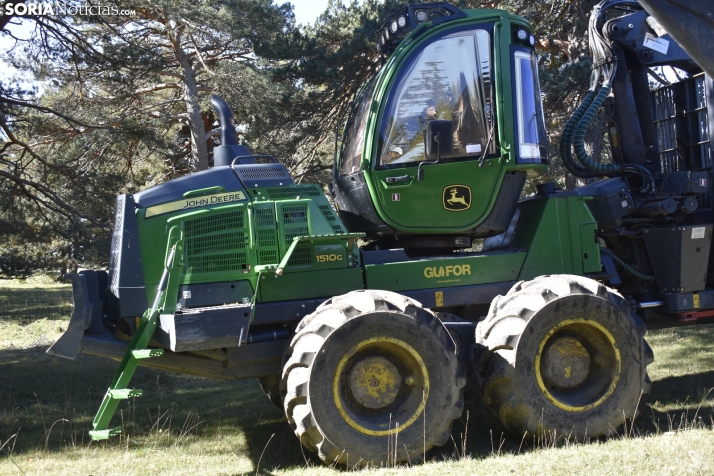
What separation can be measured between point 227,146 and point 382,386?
236 centimetres

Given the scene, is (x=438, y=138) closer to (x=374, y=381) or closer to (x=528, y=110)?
(x=528, y=110)

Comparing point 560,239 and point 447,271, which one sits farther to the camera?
point 560,239

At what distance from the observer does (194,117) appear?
17.1 meters

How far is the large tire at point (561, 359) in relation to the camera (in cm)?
524

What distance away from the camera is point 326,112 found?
14.8 meters

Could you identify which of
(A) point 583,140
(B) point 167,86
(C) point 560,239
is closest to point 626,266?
(C) point 560,239

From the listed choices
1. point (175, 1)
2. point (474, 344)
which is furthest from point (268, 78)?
point (474, 344)

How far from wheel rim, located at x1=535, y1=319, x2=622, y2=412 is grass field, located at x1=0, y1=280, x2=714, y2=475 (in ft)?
1.19

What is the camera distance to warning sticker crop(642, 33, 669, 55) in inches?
277

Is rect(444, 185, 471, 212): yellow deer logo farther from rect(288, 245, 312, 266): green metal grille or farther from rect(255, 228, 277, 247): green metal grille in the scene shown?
rect(255, 228, 277, 247): green metal grille

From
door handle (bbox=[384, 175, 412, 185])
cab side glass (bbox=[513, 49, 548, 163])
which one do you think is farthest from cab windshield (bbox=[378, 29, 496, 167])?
cab side glass (bbox=[513, 49, 548, 163])

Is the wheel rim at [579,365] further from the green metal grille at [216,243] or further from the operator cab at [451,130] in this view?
the green metal grille at [216,243]

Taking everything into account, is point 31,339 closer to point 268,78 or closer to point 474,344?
point 268,78

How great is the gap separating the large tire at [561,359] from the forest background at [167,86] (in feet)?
22.0
